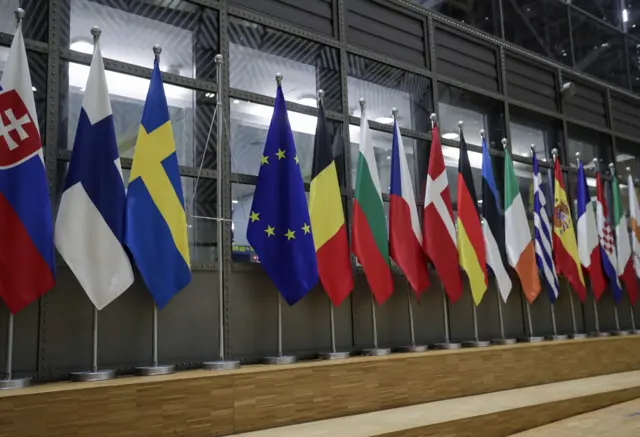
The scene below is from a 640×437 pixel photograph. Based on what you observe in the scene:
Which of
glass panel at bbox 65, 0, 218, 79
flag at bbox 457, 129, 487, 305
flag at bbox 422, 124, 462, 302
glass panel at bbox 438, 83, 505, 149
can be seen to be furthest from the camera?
glass panel at bbox 438, 83, 505, 149

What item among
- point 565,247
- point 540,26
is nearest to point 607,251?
point 565,247

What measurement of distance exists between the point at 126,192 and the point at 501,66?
4537 millimetres

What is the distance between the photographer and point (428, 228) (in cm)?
476

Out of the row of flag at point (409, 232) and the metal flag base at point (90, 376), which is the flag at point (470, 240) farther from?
the metal flag base at point (90, 376)

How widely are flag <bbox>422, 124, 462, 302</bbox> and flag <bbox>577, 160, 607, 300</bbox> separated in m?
1.92

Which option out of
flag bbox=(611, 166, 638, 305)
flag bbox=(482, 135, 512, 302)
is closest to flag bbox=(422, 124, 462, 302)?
flag bbox=(482, 135, 512, 302)

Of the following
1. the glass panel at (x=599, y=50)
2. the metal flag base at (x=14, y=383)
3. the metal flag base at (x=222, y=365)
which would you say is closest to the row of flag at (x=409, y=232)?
the metal flag base at (x=222, y=365)

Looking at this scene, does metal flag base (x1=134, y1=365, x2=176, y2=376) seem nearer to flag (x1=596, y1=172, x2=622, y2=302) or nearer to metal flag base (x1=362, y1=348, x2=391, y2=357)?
metal flag base (x1=362, y1=348, x2=391, y2=357)

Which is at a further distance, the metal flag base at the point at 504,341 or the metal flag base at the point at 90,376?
the metal flag base at the point at 504,341

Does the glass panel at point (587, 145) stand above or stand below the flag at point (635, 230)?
above

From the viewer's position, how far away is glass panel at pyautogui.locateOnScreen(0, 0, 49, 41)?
3488mm

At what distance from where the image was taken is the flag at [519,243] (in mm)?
5336

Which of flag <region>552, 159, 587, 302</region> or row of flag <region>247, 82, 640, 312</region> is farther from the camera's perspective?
flag <region>552, 159, 587, 302</region>

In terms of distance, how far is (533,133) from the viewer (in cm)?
677
